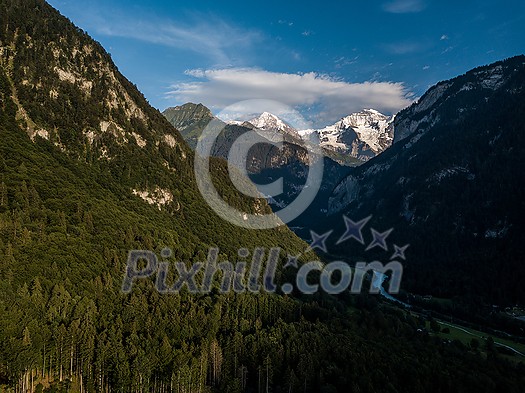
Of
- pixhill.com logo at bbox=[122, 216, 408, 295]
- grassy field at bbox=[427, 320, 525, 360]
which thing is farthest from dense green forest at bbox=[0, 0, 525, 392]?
grassy field at bbox=[427, 320, 525, 360]

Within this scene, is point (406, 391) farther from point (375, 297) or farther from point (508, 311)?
point (508, 311)

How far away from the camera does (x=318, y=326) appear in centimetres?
11594

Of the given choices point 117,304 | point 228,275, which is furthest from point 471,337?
point 117,304

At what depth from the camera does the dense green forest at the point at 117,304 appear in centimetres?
7950

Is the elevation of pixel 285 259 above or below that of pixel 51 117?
below

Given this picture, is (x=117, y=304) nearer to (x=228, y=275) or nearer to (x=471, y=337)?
(x=228, y=275)

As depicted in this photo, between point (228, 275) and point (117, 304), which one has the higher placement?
point (228, 275)

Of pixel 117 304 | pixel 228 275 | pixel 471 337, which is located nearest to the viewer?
pixel 117 304

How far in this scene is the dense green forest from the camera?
79.5m

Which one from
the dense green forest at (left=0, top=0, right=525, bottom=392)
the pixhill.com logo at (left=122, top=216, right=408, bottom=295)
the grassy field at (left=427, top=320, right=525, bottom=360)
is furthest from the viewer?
the grassy field at (left=427, top=320, right=525, bottom=360)

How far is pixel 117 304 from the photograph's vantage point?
10225 cm

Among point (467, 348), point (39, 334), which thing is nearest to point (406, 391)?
point (467, 348)

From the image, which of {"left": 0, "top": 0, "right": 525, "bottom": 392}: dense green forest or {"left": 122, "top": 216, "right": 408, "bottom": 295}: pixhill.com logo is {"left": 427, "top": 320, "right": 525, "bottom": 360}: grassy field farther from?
{"left": 122, "top": 216, "right": 408, "bottom": 295}: pixhill.com logo

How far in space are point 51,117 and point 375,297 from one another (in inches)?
6120
